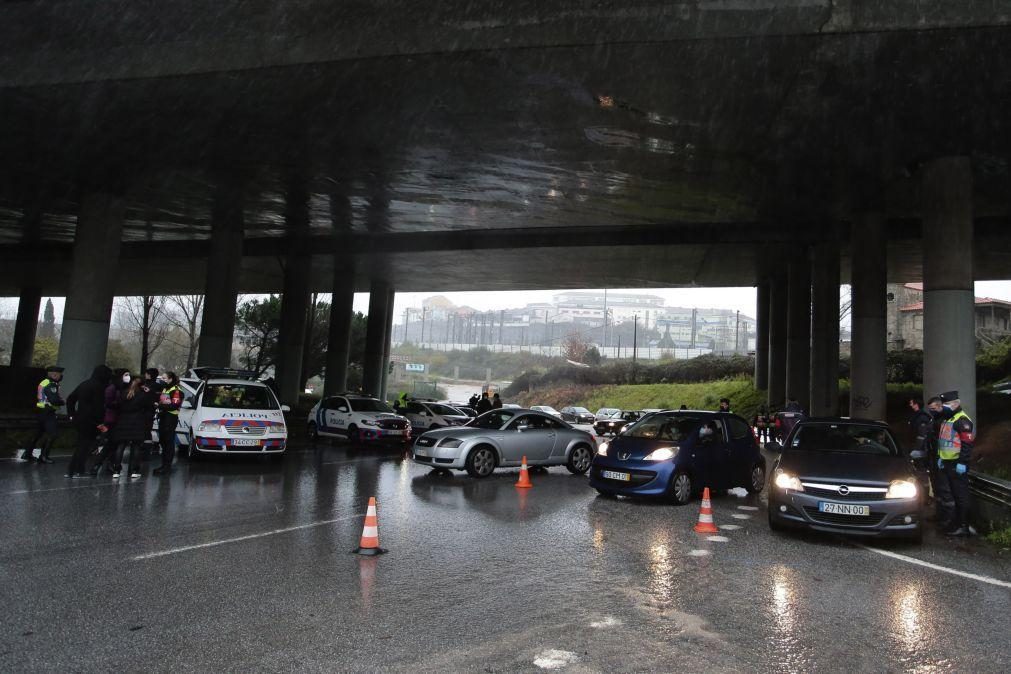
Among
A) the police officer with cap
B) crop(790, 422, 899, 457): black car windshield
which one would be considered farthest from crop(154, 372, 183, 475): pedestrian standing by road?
the police officer with cap

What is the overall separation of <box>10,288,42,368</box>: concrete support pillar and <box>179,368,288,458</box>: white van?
43.6 m

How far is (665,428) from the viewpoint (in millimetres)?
A: 11523

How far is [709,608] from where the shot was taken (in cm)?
560

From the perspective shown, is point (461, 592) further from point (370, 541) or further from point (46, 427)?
point (46, 427)

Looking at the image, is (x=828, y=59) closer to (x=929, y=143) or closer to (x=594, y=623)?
(x=929, y=143)

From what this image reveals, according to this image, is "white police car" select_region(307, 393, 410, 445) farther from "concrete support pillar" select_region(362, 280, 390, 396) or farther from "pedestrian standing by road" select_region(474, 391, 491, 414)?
"concrete support pillar" select_region(362, 280, 390, 396)

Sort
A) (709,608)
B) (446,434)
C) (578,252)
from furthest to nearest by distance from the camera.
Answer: (578,252), (446,434), (709,608)

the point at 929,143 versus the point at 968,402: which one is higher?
the point at 929,143

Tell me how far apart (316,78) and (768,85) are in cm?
854

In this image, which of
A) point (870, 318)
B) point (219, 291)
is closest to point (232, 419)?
point (219, 291)

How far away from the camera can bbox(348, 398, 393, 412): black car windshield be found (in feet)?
Result: 67.7

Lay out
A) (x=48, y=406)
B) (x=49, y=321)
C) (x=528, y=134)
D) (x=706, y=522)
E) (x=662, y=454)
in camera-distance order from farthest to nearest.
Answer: (x=49, y=321) < (x=528, y=134) < (x=48, y=406) < (x=662, y=454) < (x=706, y=522)

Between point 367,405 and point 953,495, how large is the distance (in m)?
15.7

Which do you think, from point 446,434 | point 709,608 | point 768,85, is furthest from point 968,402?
point 709,608
